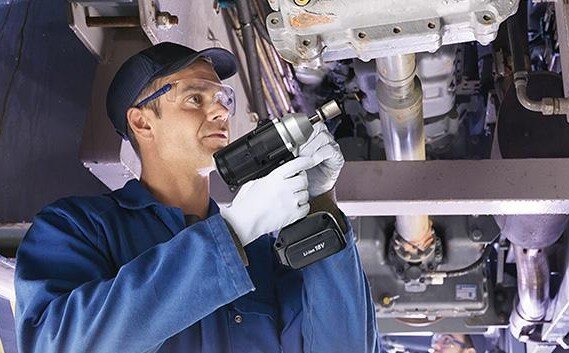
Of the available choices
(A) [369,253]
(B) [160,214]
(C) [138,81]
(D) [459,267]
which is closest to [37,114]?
(C) [138,81]

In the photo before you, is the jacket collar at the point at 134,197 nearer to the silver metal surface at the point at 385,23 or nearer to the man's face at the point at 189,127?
the man's face at the point at 189,127

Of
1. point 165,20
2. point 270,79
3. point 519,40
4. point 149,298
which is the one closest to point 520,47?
point 519,40

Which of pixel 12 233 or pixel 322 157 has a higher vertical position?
pixel 322 157

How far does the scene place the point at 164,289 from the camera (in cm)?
173

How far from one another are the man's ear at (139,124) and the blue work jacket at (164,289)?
0.59ft

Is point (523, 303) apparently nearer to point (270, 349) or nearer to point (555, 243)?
point (555, 243)

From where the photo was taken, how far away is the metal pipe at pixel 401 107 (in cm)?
233

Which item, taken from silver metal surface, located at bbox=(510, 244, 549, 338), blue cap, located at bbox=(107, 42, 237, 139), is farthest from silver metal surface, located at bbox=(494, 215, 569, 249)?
blue cap, located at bbox=(107, 42, 237, 139)

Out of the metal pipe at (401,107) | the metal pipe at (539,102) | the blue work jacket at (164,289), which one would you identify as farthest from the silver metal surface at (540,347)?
the blue work jacket at (164,289)

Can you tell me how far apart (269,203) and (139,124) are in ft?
1.92

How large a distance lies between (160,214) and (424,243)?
1680 millimetres

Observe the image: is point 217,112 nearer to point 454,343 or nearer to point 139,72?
point 139,72

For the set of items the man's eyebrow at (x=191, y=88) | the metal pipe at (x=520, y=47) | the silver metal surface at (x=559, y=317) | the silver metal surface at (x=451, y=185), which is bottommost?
the silver metal surface at (x=559, y=317)

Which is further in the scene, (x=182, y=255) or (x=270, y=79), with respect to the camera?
(x=270, y=79)
